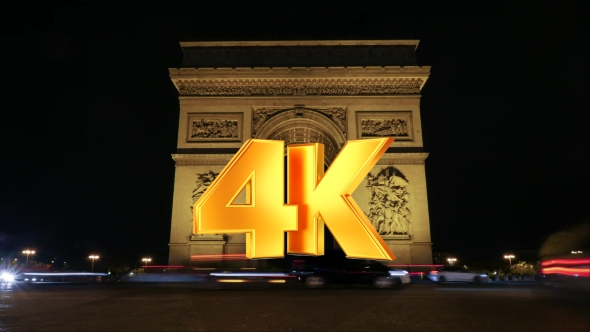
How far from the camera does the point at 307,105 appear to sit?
22.0 m

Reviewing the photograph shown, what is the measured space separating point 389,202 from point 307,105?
21.2 feet

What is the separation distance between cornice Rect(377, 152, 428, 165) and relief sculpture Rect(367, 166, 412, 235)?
0.36 metres

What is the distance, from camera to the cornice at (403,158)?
2066cm

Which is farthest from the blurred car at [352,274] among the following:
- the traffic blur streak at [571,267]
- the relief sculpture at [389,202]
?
the relief sculpture at [389,202]

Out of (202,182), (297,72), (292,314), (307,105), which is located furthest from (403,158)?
(292,314)

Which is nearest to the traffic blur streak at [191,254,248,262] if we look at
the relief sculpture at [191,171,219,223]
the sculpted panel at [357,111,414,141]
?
the relief sculpture at [191,171,219,223]

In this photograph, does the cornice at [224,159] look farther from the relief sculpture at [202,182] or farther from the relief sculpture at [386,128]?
the relief sculpture at [386,128]

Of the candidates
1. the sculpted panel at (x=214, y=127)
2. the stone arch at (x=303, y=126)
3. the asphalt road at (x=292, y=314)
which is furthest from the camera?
the stone arch at (x=303, y=126)

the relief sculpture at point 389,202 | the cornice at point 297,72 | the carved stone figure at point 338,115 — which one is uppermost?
the cornice at point 297,72

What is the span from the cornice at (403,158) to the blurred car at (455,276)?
5.29 metres

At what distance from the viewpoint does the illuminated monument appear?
20609mm

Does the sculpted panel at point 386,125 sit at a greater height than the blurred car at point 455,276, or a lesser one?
greater

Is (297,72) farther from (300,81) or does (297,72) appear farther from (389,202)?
(389,202)

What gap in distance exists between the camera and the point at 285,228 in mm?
12172
